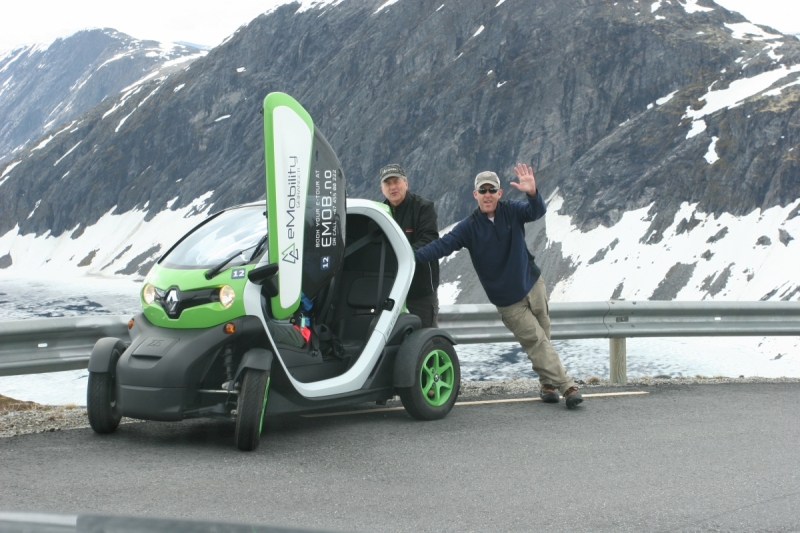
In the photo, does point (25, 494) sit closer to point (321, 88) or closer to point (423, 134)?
point (423, 134)

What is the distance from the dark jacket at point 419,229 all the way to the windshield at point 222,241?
1.50 metres

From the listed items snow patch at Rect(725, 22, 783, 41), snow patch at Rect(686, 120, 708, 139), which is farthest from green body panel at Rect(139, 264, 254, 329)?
snow patch at Rect(725, 22, 783, 41)

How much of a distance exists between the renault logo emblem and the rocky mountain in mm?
66503

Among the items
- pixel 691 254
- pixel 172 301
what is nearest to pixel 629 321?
pixel 172 301

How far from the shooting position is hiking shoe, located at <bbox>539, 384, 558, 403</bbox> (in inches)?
280

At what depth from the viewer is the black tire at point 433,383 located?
616cm

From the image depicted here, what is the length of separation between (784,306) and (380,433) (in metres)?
5.60

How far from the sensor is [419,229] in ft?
23.2

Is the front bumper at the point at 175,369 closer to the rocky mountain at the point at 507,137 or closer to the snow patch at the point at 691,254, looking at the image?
the rocky mountain at the point at 507,137

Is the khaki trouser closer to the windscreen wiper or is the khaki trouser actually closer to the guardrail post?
the guardrail post

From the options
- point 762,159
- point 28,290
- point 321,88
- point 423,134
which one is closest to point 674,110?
point 762,159

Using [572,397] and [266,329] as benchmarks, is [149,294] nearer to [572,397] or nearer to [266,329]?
[266,329]

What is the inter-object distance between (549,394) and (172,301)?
3.37m

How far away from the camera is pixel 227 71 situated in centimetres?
16650
